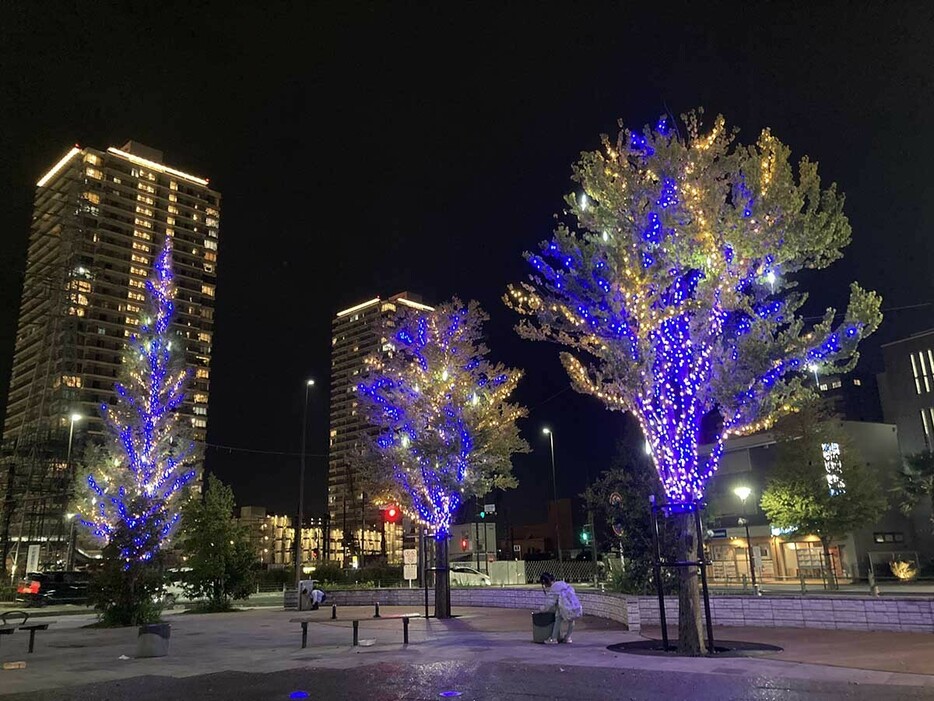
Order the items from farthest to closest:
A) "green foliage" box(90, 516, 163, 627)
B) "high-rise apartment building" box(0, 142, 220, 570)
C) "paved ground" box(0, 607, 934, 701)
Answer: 1. "high-rise apartment building" box(0, 142, 220, 570)
2. "green foliage" box(90, 516, 163, 627)
3. "paved ground" box(0, 607, 934, 701)

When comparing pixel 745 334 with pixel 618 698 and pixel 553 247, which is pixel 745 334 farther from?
pixel 618 698

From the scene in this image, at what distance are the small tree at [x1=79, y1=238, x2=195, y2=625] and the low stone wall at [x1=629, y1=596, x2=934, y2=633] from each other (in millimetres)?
15631

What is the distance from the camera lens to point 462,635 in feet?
55.6

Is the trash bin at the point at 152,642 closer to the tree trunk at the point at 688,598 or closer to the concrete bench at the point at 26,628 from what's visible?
the concrete bench at the point at 26,628

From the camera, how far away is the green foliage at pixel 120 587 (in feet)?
75.6

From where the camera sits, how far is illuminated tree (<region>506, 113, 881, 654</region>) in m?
13.3

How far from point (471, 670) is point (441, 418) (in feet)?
36.0

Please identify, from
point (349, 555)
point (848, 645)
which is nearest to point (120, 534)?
point (848, 645)

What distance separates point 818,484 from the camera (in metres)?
40.1

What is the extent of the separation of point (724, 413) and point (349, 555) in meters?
78.9

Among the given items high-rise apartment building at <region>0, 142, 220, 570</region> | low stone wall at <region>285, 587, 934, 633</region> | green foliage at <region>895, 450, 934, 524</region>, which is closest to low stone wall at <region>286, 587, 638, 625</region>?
low stone wall at <region>285, 587, 934, 633</region>

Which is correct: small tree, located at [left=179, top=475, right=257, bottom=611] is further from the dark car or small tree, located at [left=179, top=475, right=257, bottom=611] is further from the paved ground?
the paved ground

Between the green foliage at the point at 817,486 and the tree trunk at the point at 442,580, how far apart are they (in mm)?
25574

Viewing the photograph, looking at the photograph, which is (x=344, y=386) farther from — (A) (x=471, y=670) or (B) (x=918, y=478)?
(A) (x=471, y=670)
